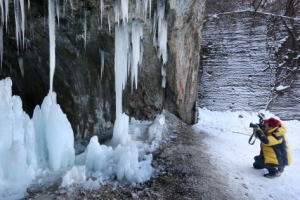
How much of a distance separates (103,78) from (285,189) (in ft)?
14.9

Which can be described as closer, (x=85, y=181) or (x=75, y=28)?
(x=85, y=181)

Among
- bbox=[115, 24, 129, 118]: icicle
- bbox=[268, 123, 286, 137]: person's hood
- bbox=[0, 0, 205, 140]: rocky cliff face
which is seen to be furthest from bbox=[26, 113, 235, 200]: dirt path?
bbox=[0, 0, 205, 140]: rocky cliff face

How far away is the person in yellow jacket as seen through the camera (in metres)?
4.73

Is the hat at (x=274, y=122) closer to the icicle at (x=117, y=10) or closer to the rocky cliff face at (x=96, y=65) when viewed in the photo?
the rocky cliff face at (x=96, y=65)

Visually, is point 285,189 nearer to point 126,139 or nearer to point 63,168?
point 126,139

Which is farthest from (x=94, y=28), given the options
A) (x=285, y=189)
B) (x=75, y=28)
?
(x=285, y=189)

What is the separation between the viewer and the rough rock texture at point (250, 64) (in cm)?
978

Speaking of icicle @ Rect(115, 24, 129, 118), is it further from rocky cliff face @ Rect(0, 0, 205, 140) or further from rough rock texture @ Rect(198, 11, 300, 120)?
rough rock texture @ Rect(198, 11, 300, 120)

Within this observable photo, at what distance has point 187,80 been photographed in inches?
320

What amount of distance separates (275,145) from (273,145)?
0.12 ft

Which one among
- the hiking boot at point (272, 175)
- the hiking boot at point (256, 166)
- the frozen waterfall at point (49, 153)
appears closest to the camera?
the frozen waterfall at point (49, 153)

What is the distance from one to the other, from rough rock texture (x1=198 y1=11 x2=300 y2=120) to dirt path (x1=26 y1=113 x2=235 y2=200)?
4.35 meters

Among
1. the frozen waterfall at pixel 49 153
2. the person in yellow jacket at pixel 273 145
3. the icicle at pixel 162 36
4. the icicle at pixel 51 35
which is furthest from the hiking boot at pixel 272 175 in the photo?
the icicle at pixel 51 35

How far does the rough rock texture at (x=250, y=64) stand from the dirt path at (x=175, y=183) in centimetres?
435
